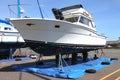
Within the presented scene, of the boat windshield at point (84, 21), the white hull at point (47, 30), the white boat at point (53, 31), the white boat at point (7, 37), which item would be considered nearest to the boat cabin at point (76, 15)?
the boat windshield at point (84, 21)

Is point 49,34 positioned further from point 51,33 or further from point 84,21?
point 84,21

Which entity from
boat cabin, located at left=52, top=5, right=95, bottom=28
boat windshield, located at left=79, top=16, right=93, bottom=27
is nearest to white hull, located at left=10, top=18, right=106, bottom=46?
boat cabin, located at left=52, top=5, right=95, bottom=28

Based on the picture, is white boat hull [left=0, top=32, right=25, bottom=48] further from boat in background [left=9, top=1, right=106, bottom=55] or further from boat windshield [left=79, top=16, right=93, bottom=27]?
boat windshield [left=79, top=16, right=93, bottom=27]

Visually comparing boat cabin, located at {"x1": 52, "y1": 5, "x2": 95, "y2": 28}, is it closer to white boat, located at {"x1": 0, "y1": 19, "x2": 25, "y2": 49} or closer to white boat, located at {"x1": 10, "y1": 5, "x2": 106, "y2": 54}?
white boat, located at {"x1": 10, "y1": 5, "x2": 106, "y2": 54}

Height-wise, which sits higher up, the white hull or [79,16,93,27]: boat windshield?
[79,16,93,27]: boat windshield

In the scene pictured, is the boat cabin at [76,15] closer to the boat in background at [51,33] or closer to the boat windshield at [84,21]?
the boat windshield at [84,21]

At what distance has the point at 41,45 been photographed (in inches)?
527

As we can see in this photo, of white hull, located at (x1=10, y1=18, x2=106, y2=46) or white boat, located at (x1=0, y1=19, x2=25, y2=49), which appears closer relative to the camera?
white hull, located at (x1=10, y1=18, x2=106, y2=46)

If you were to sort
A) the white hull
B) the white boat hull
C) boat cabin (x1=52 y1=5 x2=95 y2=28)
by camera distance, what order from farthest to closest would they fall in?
the white boat hull → boat cabin (x1=52 y1=5 x2=95 y2=28) → the white hull

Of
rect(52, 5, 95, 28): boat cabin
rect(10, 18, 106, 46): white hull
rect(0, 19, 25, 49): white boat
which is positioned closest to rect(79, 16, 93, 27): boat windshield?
rect(52, 5, 95, 28): boat cabin

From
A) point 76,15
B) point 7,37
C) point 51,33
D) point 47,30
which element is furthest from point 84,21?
point 7,37

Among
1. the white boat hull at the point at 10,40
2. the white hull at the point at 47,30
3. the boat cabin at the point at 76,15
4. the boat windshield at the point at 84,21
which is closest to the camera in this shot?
the white hull at the point at 47,30

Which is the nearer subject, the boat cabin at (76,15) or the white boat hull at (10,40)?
the boat cabin at (76,15)

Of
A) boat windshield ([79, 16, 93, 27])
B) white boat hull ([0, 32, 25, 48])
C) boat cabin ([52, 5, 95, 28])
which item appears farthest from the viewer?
white boat hull ([0, 32, 25, 48])
